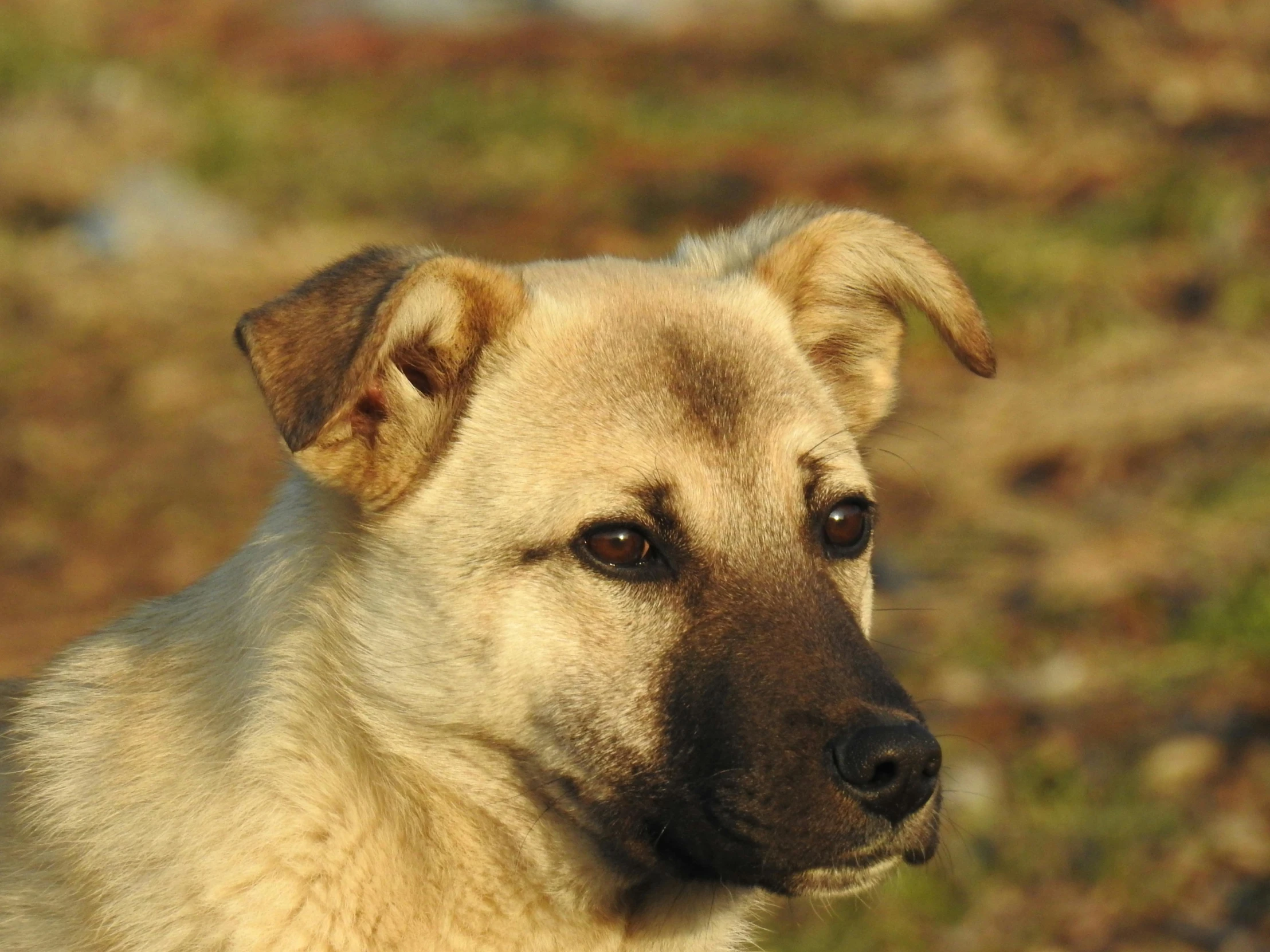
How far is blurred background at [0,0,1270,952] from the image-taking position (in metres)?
5.76

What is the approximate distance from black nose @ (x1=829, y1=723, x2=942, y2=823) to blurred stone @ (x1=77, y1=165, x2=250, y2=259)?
28.3ft

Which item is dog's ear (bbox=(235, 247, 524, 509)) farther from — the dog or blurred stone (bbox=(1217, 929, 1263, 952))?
blurred stone (bbox=(1217, 929, 1263, 952))

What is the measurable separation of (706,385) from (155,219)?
8516 mm

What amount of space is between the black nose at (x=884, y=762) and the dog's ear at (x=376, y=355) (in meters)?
0.99

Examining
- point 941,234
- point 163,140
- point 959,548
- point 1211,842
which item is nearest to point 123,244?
point 163,140

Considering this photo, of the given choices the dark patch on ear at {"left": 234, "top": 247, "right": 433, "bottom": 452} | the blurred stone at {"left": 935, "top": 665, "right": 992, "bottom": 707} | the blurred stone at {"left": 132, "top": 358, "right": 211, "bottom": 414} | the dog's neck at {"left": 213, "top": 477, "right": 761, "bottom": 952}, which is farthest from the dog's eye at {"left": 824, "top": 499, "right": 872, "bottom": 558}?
the blurred stone at {"left": 132, "top": 358, "right": 211, "bottom": 414}

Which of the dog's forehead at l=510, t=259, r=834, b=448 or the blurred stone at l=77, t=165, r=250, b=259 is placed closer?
the dog's forehead at l=510, t=259, r=834, b=448

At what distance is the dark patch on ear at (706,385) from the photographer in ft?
11.0

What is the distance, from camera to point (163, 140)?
12.1m

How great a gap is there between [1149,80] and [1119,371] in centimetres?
431

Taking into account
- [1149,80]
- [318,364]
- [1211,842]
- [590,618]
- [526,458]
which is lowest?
[1149,80]

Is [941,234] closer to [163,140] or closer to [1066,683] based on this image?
[1066,683]

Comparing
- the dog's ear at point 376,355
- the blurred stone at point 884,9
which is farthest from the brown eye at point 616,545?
the blurred stone at point 884,9

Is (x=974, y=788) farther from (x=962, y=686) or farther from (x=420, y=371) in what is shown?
(x=420, y=371)
